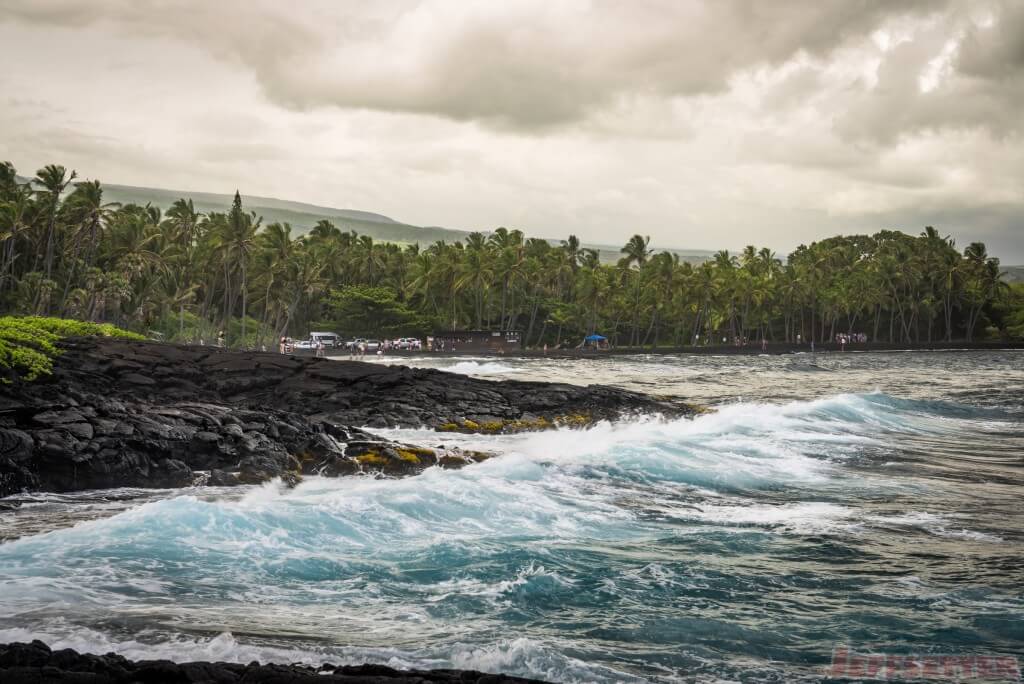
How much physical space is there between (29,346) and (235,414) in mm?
8527

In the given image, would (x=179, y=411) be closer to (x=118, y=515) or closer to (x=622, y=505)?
(x=118, y=515)

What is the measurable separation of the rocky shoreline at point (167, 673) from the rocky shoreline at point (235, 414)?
32.7 ft

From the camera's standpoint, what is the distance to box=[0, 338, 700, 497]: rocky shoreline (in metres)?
17.0

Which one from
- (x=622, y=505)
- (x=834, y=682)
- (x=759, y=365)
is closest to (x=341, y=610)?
(x=834, y=682)

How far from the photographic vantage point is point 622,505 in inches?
651

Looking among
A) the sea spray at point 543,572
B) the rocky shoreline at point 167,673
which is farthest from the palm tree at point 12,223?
the rocky shoreline at point 167,673

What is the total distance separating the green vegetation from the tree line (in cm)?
5117

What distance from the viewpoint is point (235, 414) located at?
67.0ft

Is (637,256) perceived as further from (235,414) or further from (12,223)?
(235,414)

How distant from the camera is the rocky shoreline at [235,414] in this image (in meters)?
17.0

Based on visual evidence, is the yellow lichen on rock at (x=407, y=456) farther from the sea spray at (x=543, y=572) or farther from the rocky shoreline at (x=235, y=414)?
the sea spray at (x=543, y=572)

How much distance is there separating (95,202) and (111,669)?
68.5 m

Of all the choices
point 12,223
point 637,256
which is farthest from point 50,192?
point 637,256

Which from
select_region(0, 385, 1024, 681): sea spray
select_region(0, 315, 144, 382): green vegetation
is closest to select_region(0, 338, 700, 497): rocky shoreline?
select_region(0, 315, 144, 382): green vegetation
